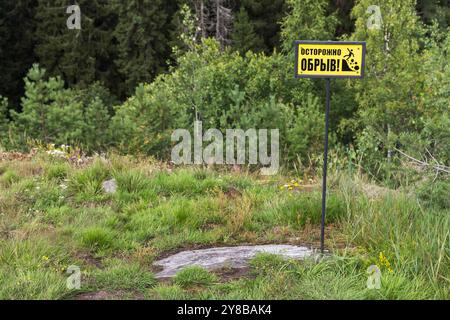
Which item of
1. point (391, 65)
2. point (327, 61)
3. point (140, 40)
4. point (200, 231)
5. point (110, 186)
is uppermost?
point (140, 40)

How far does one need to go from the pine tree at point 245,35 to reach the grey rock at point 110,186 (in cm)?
2970

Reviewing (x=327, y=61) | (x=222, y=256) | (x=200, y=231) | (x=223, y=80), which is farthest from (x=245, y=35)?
(x=222, y=256)

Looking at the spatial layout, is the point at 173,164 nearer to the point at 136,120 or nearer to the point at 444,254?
the point at 136,120

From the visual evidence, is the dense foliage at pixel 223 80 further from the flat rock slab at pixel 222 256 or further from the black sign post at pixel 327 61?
the flat rock slab at pixel 222 256

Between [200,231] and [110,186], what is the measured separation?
5.95 feet

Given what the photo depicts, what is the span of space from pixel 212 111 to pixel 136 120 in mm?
2950

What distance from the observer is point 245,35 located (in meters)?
37.3

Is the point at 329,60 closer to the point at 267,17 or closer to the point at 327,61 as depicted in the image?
the point at 327,61

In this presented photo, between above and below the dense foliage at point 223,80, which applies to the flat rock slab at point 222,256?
below

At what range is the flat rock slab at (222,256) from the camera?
5.43m

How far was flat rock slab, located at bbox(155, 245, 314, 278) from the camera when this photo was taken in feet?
17.8

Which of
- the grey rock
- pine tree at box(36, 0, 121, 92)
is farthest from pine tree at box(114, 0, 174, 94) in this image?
the grey rock

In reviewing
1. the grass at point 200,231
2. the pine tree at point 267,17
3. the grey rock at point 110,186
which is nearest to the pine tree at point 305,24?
the pine tree at point 267,17
